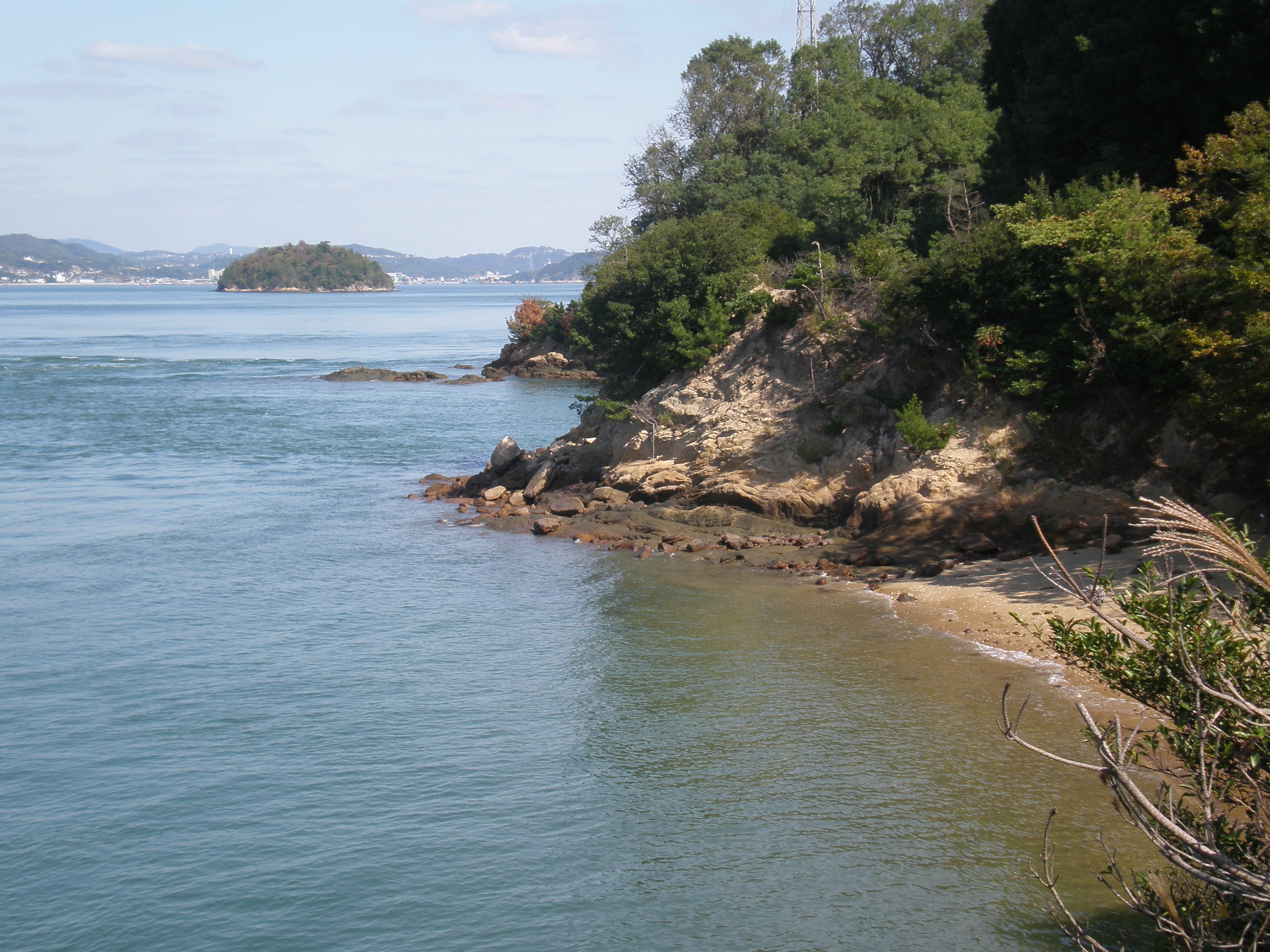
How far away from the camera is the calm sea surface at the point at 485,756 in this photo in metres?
11.0

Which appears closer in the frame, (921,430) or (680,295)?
(921,430)

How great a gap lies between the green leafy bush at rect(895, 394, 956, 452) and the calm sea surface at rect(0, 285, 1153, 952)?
4.61 m

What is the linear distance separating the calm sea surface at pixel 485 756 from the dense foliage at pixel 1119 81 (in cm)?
1363

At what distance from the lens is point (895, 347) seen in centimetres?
2616

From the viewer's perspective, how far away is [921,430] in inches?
918

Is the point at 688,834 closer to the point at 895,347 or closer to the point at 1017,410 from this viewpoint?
the point at 1017,410

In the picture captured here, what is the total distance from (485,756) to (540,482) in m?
17.3

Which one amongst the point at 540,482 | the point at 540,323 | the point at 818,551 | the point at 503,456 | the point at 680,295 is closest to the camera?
the point at 818,551

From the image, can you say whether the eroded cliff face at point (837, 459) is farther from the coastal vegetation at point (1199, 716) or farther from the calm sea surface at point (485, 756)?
the coastal vegetation at point (1199, 716)

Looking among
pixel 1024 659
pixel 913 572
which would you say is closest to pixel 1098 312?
pixel 913 572

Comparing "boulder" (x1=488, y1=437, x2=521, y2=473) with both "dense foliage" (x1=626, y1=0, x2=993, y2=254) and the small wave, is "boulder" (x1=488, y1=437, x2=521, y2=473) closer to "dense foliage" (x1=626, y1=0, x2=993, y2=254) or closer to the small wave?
"dense foliage" (x1=626, y1=0, x2=993, y2=254)

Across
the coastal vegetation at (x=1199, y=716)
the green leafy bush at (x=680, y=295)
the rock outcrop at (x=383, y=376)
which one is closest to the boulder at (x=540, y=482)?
the green leafy bush at (x=680, y=295)

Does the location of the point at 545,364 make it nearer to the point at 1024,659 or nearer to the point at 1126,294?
the point at 1126,294

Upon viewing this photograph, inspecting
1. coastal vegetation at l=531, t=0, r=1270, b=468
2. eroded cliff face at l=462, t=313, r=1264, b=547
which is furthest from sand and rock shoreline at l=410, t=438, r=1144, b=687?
coastal vegetation at l=531, t=0, r=1270, b=468
